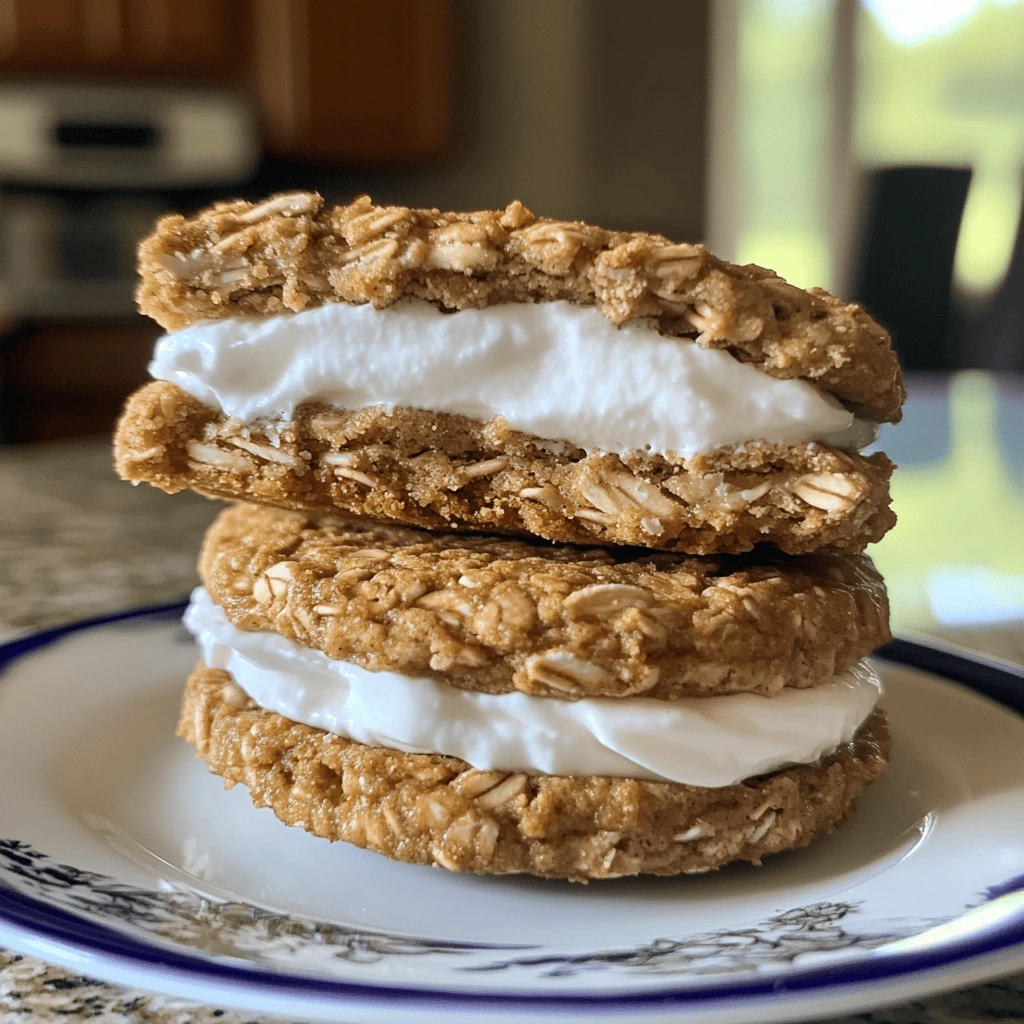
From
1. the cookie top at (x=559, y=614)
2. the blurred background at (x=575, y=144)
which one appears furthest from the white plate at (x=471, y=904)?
the blurred background at (x=575, y=144)

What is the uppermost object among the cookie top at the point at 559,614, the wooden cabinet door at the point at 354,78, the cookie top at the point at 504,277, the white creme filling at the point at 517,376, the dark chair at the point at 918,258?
the wooden cabinet door at the point at 354,78

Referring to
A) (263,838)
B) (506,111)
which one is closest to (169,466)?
(263,838)

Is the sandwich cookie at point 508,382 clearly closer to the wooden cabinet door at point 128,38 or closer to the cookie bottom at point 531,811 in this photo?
the cookie bottom at point 531,811

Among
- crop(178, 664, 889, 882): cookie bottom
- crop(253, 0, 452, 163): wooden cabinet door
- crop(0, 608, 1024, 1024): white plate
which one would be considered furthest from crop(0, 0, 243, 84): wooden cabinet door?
crop(178, 664, 889, 882): cookie bottom

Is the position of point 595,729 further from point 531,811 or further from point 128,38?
point 128,38

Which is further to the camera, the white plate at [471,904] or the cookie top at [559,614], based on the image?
the cookie top at [559,614]

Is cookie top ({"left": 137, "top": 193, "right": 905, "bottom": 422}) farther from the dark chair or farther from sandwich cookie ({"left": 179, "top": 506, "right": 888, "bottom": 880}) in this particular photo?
the dark chair

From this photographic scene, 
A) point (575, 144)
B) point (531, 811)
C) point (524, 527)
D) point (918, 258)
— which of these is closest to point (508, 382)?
point (524, 527)

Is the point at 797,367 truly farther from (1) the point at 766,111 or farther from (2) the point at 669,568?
(1) the point at 766,111
